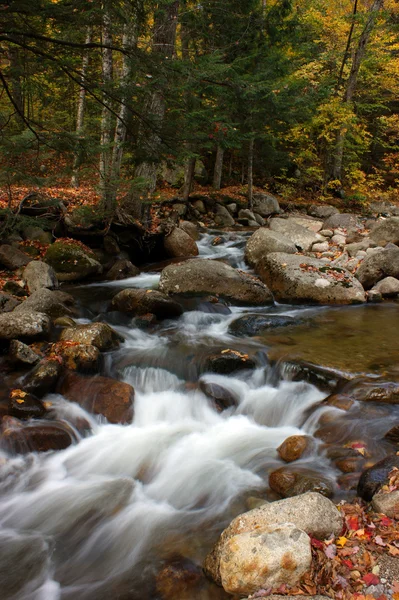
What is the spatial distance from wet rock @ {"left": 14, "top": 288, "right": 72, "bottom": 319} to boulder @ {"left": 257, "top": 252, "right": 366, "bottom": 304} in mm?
5054

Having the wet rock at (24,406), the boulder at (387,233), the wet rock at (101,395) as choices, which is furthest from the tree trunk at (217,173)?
the wet rock at (24,406)

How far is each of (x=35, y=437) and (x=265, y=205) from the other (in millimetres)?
15689

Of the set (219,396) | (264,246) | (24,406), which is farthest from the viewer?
(264,246)

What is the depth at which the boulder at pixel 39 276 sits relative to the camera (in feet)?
30.3

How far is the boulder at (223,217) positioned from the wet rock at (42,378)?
1189cm

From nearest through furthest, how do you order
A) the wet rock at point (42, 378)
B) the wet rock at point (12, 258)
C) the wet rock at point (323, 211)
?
the wet rock at point (42, 378) < the wet rock at point (12, 258) < the wet rock at point (323, 211)

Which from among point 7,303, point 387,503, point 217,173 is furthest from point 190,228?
point 387,503

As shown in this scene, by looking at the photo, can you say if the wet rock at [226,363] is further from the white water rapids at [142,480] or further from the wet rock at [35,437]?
the wet rock at [35,437]

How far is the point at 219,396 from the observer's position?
6.29 metres

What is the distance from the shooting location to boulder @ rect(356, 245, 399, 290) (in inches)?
420

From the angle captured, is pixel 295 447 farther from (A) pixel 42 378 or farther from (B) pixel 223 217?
(B) pixel 223 217

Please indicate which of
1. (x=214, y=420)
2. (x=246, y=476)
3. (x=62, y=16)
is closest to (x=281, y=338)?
(x=214, y=420)

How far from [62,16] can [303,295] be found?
7316 millimetres

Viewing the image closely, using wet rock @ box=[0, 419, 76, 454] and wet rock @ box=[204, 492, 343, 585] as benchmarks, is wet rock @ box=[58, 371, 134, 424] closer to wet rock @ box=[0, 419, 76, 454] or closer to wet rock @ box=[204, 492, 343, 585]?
wet rock @ box=[0, 419, 76, 454]
